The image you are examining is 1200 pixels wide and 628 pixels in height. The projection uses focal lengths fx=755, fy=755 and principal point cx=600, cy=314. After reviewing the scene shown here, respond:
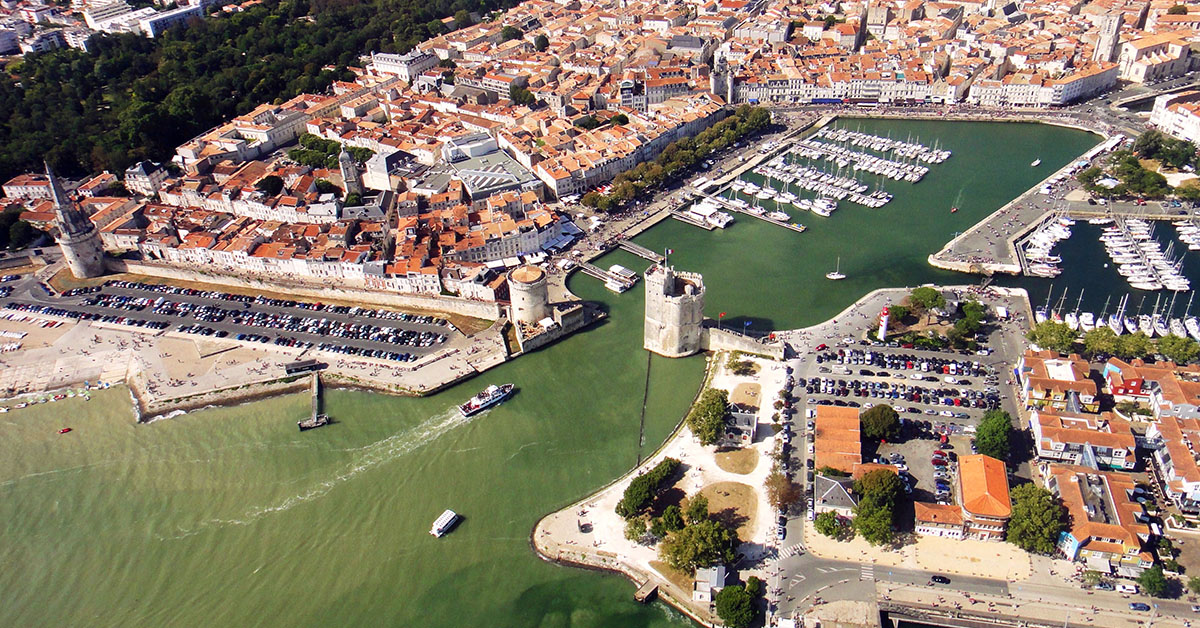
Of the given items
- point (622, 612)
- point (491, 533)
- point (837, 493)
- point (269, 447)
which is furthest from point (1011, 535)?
point (269, 447)

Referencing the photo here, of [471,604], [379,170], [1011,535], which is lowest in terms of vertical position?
[471,604]

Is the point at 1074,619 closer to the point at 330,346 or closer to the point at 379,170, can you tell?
the point at 330,346

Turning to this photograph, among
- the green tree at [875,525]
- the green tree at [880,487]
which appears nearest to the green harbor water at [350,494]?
the green tree at [875,525]

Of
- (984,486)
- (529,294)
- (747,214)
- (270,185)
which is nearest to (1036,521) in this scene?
(984,486)

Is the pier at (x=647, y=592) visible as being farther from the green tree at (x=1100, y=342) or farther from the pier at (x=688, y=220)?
the pier at (x=688, y=220)

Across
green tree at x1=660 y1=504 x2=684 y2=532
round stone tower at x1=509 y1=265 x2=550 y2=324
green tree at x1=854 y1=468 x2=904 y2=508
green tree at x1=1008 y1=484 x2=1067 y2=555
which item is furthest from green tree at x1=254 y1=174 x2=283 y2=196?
green tree at x1=1008 y1=484 x2=1067 y2=555
